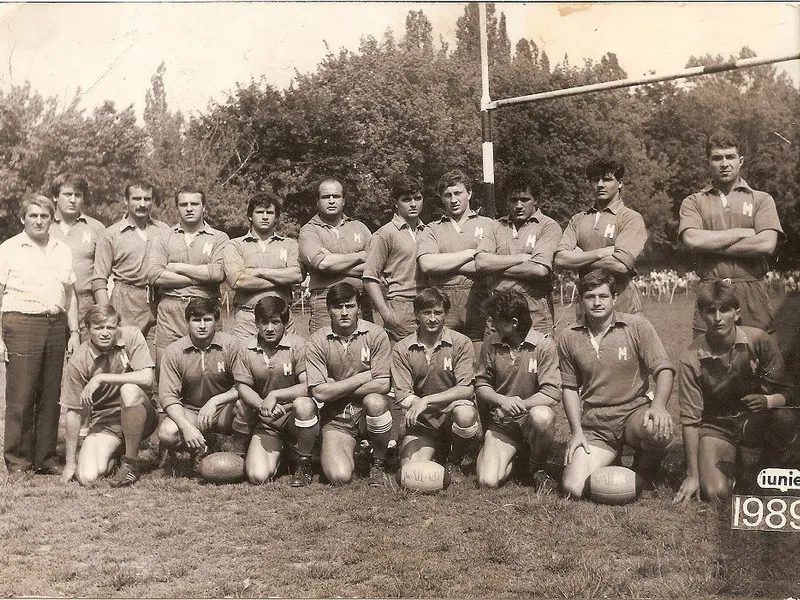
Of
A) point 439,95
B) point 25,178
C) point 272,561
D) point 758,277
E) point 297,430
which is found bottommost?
point 272,561

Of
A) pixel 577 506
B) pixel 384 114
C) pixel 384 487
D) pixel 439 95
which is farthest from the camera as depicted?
pixel 439 95

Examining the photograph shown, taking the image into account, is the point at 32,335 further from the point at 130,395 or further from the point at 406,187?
the point at 406,187

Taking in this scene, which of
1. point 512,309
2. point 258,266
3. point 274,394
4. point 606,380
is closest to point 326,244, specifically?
point 258,266

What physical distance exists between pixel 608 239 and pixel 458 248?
110cm

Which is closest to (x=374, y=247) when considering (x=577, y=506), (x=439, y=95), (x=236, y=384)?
(x=236, y=384)

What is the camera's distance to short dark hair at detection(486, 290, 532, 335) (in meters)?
4.91

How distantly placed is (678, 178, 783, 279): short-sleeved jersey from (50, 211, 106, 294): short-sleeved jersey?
14.9 feet

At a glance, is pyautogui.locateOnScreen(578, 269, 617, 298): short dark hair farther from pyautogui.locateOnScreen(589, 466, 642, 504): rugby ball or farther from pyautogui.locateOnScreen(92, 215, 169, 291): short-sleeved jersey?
pyautogui.locateOnScreen(92, 215, 169, 291): short-sleeved jersey

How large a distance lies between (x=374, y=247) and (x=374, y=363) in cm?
100

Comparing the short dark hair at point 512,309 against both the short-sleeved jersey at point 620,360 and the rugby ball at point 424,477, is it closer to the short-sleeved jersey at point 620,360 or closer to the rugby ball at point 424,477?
the short-sleeved jersey at point 620,360

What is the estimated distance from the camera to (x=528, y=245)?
17.7 ft

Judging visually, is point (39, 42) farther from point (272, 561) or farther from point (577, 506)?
point (577, 506)

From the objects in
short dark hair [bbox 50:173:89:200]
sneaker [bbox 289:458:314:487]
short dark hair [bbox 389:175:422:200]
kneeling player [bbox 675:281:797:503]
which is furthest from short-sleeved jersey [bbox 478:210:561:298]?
short dark hair [bbox 50:173:89:200]

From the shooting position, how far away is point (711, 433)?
4613 mm
